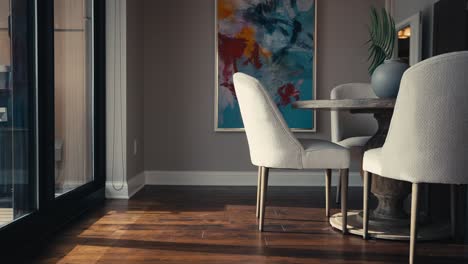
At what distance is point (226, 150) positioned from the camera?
436cm

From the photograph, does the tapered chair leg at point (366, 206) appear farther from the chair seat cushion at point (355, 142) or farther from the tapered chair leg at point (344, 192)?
the chair seat cushion at point (355, 142)

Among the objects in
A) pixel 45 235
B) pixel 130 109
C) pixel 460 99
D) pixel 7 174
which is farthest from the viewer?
pixel 130 109

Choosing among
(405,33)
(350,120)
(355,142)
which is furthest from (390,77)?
(405,33)

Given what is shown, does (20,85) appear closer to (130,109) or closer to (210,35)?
(130,109)

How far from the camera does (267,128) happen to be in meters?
2.46

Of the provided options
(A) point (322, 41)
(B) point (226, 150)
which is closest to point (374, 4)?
(A) point (322, 41)

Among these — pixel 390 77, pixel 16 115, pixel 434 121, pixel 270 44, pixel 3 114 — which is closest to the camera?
pixel 434 121

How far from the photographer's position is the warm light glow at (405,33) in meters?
4.01

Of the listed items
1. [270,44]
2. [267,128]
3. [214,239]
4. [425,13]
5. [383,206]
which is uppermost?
[425,13]

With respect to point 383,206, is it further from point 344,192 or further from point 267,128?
point 267,128

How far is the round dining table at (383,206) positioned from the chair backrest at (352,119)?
682mm

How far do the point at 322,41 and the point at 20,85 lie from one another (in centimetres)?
285

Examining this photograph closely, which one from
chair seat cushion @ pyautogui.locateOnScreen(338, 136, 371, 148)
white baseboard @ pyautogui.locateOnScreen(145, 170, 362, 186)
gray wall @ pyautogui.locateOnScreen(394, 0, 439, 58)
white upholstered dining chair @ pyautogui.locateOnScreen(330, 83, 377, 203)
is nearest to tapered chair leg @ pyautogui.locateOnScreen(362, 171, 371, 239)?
chair seat cushion @ pyautogui.locateOnScreen(338, 136, 371, 148)

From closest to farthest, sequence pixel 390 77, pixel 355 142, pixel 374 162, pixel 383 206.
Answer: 1. pixel 374 162
2. pixel 390 77
3. pixel 383 206
4. pixel 355 142
